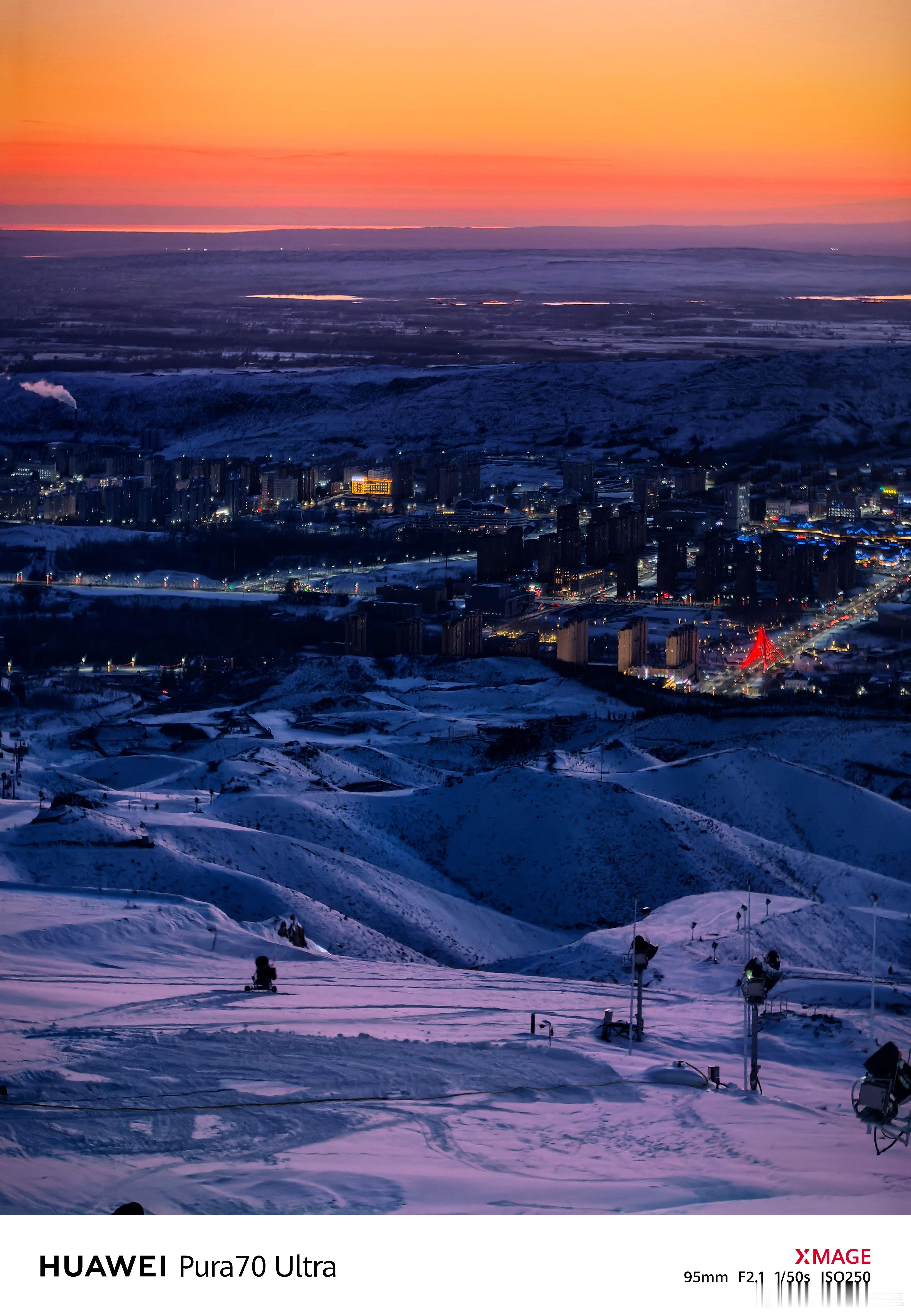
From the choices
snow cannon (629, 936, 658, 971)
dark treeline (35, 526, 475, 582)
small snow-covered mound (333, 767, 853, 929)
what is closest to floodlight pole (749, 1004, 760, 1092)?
snow cannon (629, 936, 658, 971)

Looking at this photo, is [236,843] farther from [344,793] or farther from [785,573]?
[785,573]

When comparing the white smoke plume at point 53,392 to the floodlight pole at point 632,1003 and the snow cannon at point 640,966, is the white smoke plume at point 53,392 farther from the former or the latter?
the snow cannon at point 640,966
